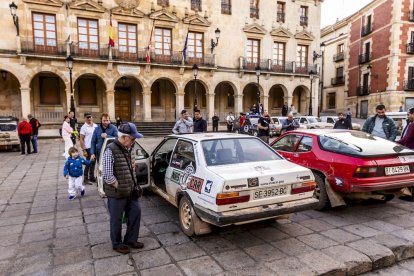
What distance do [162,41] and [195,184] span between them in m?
21.5

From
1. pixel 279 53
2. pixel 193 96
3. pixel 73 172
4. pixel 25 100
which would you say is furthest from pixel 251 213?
pixel 279 53

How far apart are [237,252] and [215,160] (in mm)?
1298

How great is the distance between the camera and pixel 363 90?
32344mm

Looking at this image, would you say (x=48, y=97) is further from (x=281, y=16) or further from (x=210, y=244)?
(x=281, y=16)

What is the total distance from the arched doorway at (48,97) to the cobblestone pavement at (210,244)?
57.1ft

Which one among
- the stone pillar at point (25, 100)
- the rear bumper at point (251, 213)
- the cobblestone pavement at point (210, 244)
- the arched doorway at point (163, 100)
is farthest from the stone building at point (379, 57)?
the stone pillar at point (25, 100)

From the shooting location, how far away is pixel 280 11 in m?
27.6

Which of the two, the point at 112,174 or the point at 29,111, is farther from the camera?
the point at 29,111

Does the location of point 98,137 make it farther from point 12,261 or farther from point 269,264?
point 269,264

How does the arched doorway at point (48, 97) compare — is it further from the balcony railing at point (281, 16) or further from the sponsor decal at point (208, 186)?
the balcony railing at point (281, 16)

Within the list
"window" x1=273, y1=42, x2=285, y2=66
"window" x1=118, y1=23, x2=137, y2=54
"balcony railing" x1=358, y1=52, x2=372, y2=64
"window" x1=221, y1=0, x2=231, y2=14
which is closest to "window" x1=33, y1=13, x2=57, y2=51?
"window" x1=118, y1=23, x2=137, y2=54

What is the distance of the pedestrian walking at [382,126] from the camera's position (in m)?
6.93

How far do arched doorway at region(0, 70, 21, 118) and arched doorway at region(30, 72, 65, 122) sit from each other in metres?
1.00

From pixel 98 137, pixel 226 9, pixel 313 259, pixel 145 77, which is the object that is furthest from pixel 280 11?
pixel 313 259
